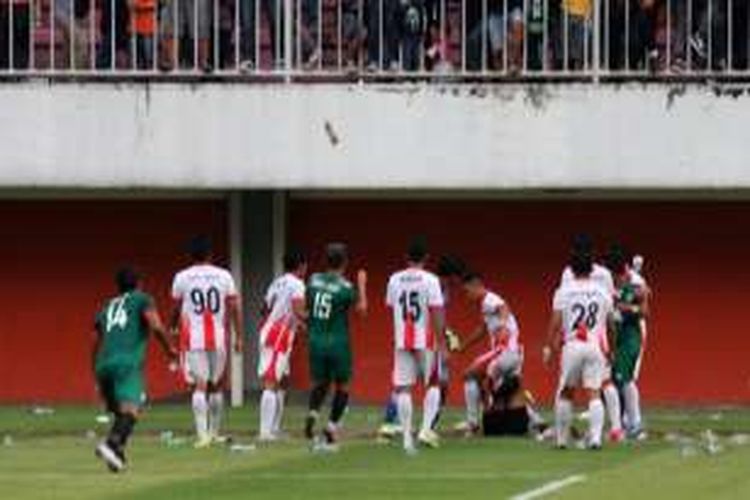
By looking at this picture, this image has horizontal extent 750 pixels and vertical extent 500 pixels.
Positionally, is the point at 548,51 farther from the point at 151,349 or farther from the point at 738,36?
the point at 151,349

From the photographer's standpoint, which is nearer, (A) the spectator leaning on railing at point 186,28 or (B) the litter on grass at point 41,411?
(B) the litter on grass at point 41,411

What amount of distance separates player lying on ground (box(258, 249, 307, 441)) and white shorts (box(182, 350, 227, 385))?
1.88 ft

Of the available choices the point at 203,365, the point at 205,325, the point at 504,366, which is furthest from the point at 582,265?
the point at 203,365

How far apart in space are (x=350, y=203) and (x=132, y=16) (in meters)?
4.08

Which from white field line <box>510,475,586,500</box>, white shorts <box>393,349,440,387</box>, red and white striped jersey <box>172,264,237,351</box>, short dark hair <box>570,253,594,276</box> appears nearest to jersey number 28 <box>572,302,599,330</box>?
short dark hair <box>570,253,594,276</box>

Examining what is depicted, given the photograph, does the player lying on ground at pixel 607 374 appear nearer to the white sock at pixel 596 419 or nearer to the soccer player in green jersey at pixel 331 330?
the white sock at pixel 596 419

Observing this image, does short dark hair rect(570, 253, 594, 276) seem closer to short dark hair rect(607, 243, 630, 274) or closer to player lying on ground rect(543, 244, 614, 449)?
player lying on ground rect(543, 244, 614, 449)

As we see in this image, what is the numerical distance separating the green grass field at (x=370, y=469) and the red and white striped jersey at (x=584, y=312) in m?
1.13

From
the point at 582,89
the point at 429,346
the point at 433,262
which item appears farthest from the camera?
the point at 433,262

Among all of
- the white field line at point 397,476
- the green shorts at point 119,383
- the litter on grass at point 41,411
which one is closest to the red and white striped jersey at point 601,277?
the white field line at point 397,476

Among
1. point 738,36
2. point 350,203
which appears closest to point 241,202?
point 350,203

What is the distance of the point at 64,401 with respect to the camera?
35.3m

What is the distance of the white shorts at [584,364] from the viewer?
25.2m

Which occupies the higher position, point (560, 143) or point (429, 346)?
point (560, 143)
